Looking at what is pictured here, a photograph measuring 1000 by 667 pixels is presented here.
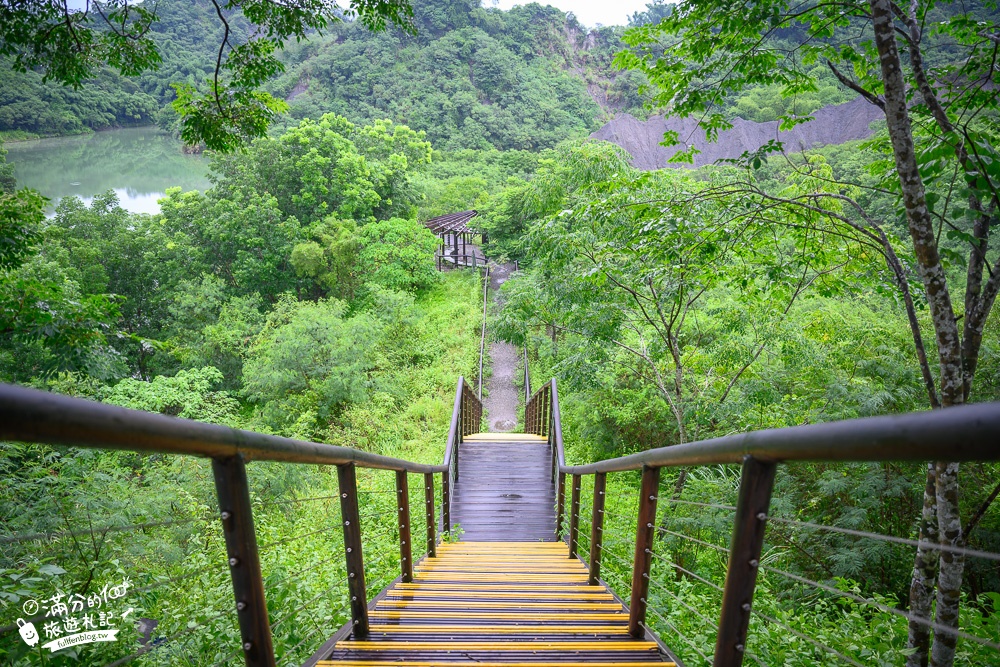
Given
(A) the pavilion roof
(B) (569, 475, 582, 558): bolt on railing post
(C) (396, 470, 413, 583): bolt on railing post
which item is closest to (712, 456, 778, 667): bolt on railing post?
(C) (396, 470, 413, 583): bolt on railing post

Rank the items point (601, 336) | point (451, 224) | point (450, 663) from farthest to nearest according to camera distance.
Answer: point (451, 224) < point (601, 336) < point (450, 663)

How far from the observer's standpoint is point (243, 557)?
53.1 inches

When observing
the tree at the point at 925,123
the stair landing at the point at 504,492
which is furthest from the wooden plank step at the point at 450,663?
the stair landing at the point at 504,492

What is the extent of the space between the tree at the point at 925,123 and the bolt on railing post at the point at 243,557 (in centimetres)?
248

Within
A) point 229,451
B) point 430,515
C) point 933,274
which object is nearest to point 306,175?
point 430,515

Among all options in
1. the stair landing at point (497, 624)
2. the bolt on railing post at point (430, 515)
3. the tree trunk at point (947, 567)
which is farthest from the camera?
the bolt on railing post at point (430, 515)

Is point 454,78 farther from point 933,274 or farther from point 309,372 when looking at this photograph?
point 933,274

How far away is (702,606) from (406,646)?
7.67ft

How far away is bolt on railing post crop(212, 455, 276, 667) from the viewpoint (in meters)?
1.30

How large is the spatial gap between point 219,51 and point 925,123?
524cm

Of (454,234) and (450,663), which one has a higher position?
(454,234)

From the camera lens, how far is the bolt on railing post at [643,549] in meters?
2.24

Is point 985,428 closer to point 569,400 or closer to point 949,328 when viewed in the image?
point 949,328

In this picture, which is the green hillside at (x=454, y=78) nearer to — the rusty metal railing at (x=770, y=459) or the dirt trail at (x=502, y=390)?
the dirt trail at (x=502, y=390)
